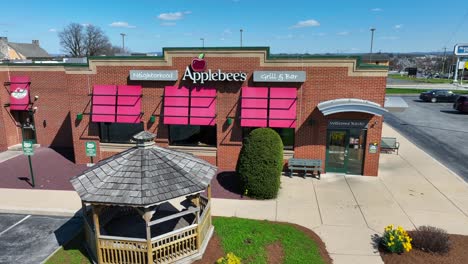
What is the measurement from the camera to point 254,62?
1533cm

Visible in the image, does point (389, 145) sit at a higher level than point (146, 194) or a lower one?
lower

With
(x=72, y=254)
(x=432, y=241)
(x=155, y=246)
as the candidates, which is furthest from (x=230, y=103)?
(x=432, y=241)

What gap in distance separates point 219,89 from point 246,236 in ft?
26.4

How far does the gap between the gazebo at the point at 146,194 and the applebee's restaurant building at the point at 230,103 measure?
6.86 meters

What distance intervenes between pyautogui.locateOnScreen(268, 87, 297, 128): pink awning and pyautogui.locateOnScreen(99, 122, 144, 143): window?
731cm

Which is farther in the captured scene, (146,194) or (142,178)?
(142,178)

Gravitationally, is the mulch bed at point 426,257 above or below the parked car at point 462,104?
below

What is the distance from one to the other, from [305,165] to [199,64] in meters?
7.14

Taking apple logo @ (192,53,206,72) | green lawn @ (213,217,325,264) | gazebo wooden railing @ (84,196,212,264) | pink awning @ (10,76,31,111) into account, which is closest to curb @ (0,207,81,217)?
gazebo wooden railing @ (84,196,212,264)

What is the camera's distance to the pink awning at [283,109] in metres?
15.4

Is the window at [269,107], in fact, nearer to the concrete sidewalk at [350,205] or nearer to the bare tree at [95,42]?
the concrete sidewalk at [350,205]

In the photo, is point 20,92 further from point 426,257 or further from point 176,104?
point 426,257

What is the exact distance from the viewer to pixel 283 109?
15414 millimetres

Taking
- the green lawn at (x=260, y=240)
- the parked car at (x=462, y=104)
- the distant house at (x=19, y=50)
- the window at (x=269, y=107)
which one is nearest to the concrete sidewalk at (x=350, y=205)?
the green lawn at (x=260, y=240)
